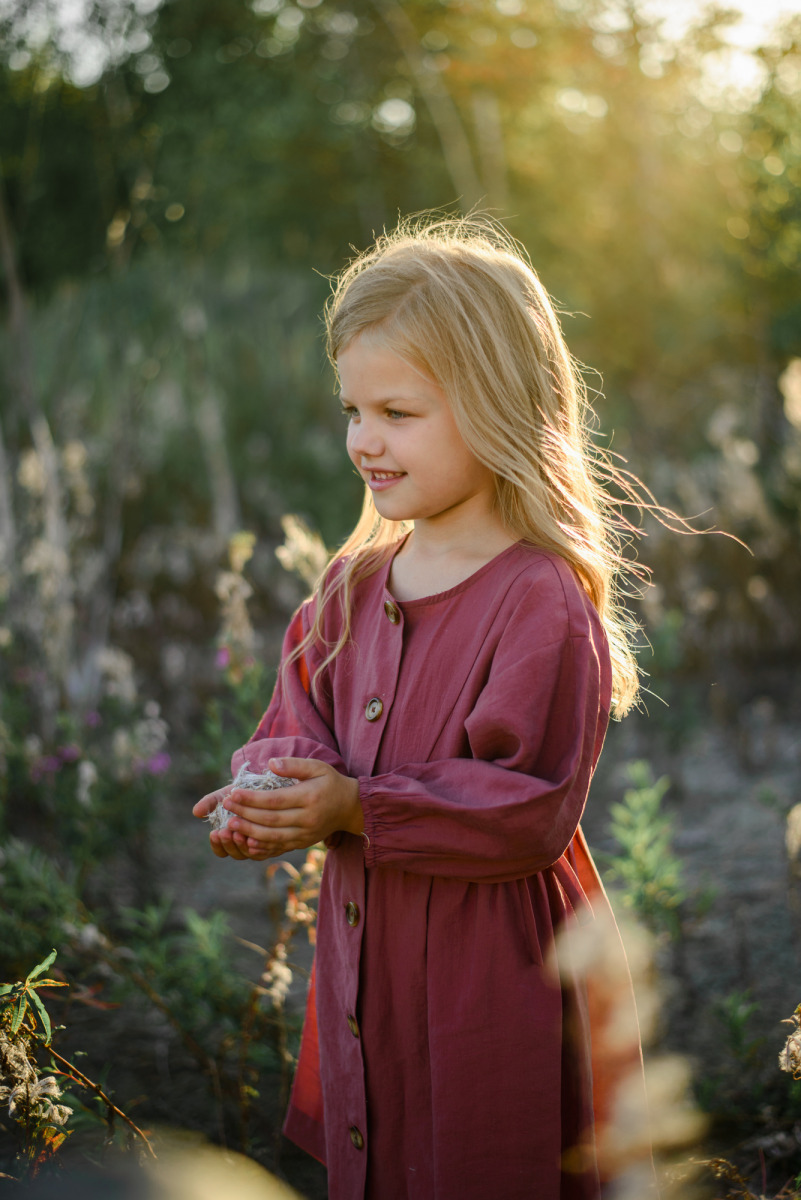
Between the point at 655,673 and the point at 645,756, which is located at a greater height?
the point at 655,673

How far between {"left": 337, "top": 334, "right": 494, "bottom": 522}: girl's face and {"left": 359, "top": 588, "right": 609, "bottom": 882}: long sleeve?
228 millimetres

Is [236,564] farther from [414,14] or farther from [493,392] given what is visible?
[414,14]

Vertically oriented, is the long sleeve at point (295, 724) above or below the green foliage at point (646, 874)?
above

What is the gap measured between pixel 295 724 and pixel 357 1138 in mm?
653

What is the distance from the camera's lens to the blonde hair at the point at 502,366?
4.67 feet

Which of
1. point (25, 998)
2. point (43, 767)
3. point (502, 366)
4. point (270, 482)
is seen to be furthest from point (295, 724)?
point (270, 482)

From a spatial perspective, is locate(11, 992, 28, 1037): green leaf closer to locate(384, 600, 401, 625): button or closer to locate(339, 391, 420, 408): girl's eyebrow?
locate(384, 600, 401, 625): button

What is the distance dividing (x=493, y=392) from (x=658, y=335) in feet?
23.3

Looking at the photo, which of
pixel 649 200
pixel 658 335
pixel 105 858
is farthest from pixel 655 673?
pixel 649 200

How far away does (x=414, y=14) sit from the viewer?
26.7ft

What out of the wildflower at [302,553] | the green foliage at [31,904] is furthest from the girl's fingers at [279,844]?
the green foliage at [31,904]

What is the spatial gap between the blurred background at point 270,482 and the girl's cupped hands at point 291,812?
0.43 metres

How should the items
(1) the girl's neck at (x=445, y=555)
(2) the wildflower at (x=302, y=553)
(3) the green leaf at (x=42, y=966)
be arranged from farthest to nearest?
(2) the wildflower at (x=302, y=553) < (1) the girl's neck at (x=445, y=555) < (3) the green leaf at (x=42, y=966)

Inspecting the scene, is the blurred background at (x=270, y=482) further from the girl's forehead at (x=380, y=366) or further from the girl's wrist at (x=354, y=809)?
the girl's forehead at (x=380, y=366)
